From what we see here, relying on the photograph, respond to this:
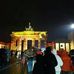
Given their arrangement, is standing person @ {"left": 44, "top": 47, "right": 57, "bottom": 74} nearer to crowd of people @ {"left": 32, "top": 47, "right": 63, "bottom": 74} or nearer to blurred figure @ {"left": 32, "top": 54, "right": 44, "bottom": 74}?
crowd of people @ {"left": 32, "top": 47, "right": 63, "bottom": 74}

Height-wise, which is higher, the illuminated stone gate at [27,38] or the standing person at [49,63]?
the illuminated stone gate at [27,38]

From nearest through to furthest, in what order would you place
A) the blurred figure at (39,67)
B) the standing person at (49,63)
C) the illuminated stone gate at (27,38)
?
the blurred figure at (39,67), the standing person at (49,63), the illuminated stone gate at (27,38)

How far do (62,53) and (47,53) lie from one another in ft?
18.5

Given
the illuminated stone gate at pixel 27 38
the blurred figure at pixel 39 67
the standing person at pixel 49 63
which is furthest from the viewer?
the illuminated stone gate at pixel 27 38

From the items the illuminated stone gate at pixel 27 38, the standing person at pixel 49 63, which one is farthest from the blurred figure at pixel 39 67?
the illuminated stone gate at pixel 27 38

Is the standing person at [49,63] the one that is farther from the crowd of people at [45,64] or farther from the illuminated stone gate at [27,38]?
the illuminated stone gate at [27,38]

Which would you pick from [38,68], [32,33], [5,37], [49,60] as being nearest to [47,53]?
[49,60]

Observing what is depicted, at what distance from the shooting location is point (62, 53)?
18.1 m

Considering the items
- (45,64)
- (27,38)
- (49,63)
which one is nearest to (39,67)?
(45,64)

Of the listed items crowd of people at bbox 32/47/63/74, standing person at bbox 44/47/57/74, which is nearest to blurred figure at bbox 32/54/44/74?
crowd of people at bbox 32/47/63/74

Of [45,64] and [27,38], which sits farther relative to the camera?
[27,38]

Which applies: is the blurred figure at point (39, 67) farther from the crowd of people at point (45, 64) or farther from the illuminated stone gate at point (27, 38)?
the illuminated stone gate at point (27, 38)

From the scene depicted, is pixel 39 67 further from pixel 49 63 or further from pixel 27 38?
pixel 27 38

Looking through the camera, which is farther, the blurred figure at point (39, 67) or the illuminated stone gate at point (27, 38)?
the illuminated stone gate at point (27, 38)
